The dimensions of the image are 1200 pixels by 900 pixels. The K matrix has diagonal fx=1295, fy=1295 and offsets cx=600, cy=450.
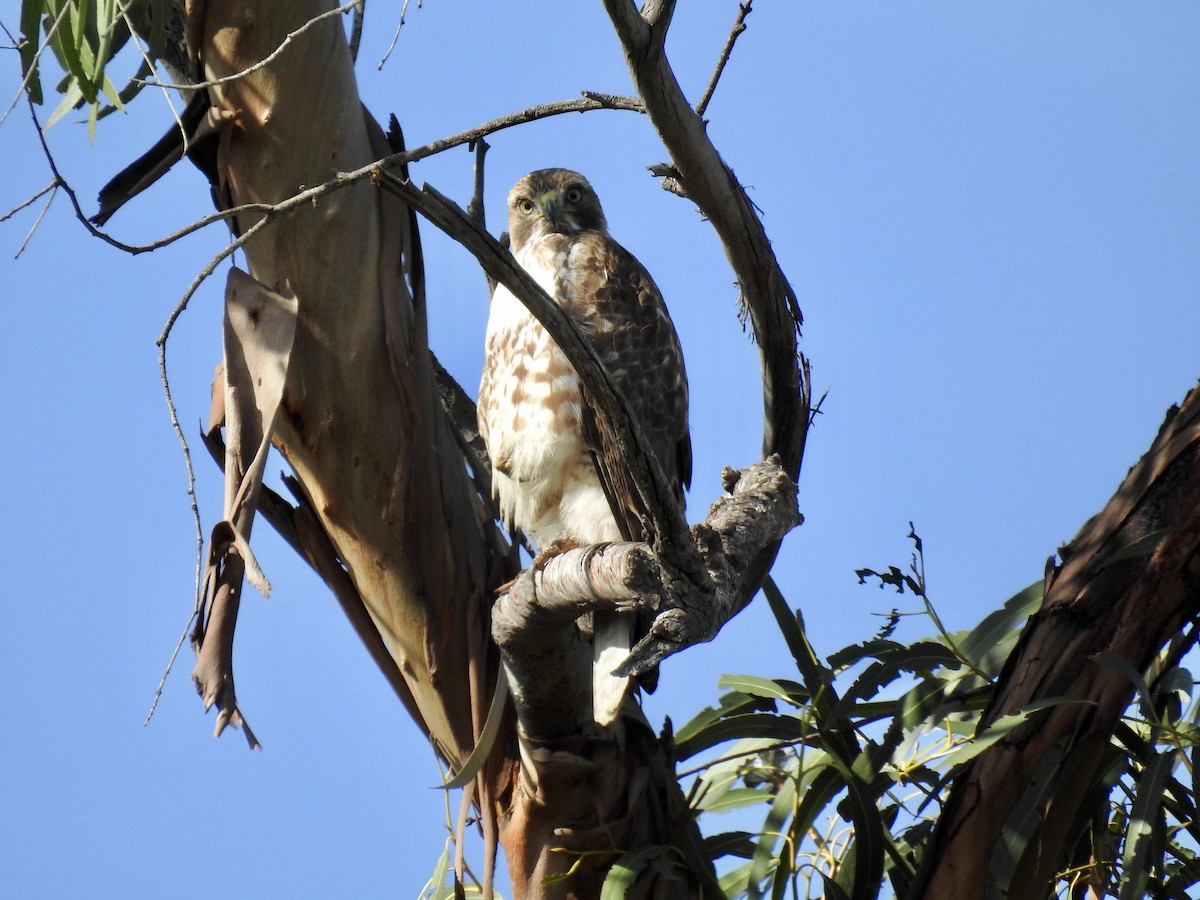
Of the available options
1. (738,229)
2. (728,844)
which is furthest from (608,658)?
(738,229)

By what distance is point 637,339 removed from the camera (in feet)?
9.93

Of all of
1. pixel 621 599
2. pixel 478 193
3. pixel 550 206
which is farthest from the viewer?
pixel 550 206

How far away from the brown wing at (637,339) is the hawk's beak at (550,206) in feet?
1.11

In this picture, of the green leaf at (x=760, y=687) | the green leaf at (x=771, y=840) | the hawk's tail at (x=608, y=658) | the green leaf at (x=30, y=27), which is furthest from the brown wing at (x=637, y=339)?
the green leaf at (x=30, y=27)

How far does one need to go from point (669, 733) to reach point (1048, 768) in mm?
626

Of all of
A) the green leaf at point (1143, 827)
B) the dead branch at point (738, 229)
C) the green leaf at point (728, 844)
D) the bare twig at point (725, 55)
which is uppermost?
the bare twig at point (725, 55)

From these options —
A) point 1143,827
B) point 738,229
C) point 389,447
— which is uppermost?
point 738,229

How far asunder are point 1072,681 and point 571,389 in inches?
52.2

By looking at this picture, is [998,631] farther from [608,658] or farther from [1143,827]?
[608,658]

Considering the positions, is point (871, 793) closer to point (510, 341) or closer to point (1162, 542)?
point (1162, 542)

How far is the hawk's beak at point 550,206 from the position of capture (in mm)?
3520

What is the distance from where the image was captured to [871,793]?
2084 millimetres

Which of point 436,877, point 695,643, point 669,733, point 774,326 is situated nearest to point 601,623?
point 669,733

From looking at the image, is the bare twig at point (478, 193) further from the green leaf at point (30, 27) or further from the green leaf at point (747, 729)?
the green leaf at point (747, 729)
